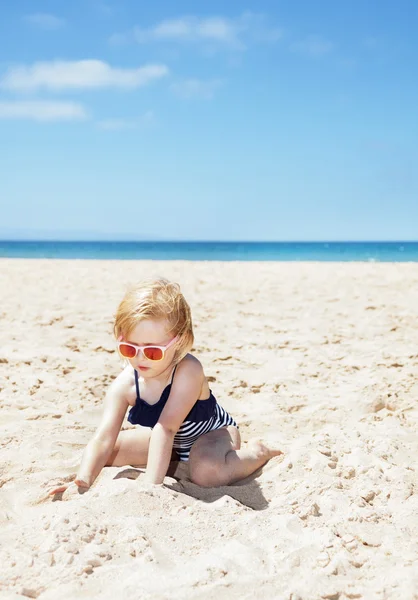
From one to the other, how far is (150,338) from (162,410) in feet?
1.04

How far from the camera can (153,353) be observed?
2287mm

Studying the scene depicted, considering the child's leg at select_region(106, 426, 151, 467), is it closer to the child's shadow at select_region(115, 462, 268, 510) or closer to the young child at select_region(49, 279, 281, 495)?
the young child at select_region(49, 279, 281, 495)

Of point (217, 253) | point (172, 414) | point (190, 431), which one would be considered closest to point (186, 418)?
point (190, 431)

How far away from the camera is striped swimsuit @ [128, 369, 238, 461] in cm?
252

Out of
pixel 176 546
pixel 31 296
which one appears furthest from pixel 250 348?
pixel 31 296

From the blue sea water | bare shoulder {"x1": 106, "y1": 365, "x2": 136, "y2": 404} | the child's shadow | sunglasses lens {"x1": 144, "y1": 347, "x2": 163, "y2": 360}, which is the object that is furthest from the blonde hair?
the blue sea water

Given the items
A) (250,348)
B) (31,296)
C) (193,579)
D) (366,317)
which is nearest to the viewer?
Answer: (193,579)

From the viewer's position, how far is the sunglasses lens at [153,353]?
2.28m

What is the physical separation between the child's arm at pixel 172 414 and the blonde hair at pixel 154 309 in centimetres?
11

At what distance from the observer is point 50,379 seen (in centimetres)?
382

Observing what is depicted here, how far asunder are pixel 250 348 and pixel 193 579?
3.33 m

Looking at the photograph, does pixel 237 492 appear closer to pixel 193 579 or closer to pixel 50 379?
pixel 193 579

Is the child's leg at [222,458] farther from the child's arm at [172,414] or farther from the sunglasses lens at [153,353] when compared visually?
the sunglasses lens at [153,353]

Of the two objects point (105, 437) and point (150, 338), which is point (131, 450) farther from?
point (150, 338)
